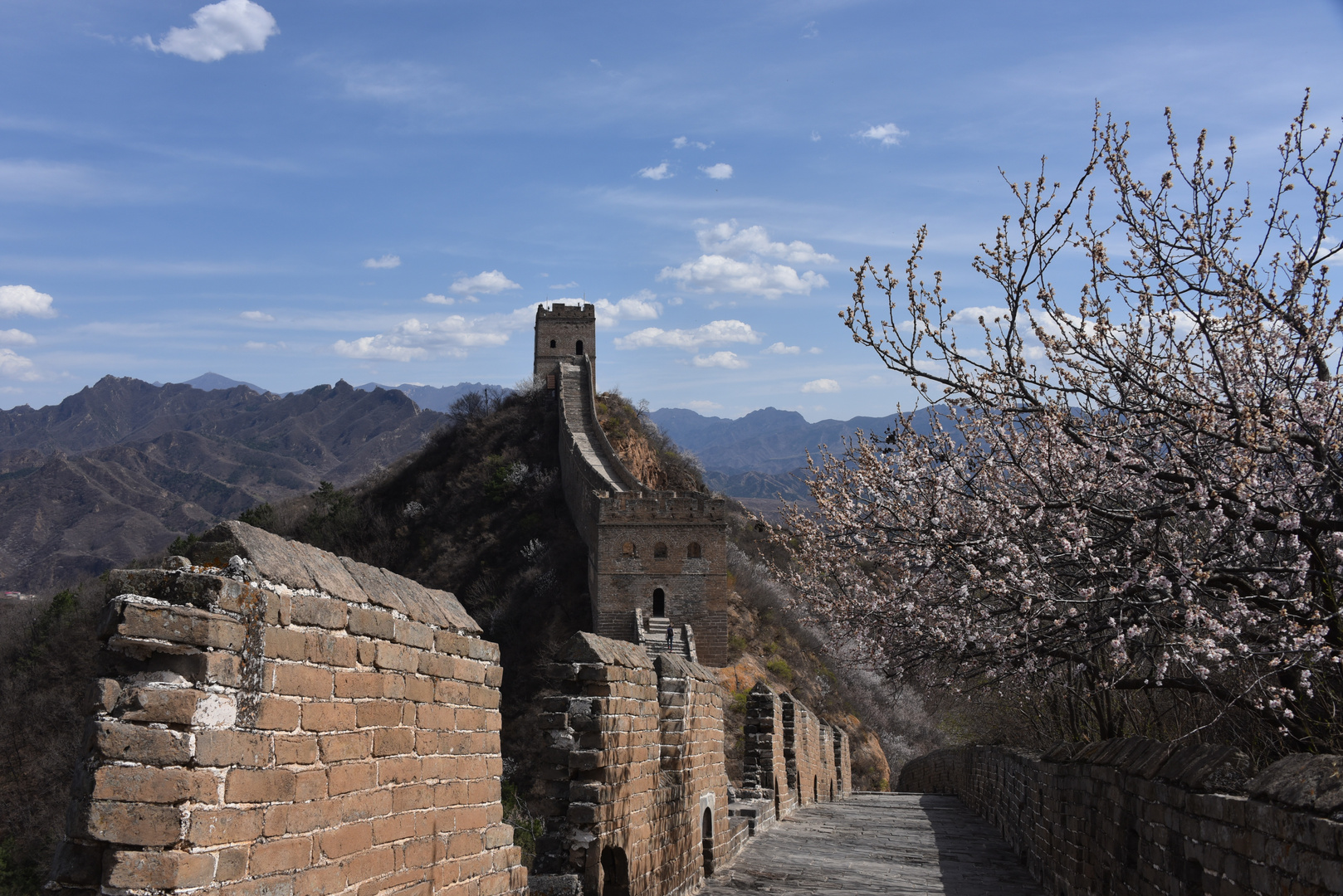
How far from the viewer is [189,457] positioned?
163625 mm

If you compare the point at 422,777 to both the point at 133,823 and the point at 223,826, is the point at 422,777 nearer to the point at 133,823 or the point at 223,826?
the point at 223,826

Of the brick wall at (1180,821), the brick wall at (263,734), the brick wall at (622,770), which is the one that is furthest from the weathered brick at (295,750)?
the brick wall at (622,770)

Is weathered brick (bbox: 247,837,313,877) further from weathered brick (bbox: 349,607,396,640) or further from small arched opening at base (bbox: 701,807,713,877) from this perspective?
small arched opening at base (bbox: 701,807,713,877)

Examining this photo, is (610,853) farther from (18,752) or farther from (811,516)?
(18,752)

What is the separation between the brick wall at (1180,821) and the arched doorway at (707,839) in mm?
2916

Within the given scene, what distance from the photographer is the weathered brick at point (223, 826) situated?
2.74 m

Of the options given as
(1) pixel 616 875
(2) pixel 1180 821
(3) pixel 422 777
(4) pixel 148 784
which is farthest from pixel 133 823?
(1) pixel 616 875

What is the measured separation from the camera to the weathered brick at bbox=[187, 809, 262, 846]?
108 inches

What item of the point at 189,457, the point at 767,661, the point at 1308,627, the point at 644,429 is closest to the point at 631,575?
the point at 767,661

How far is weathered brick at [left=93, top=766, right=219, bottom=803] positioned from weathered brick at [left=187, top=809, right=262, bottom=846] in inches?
2.0

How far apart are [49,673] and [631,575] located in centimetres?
2775

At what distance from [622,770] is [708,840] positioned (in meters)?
3.21

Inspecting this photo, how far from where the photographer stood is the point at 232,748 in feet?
9.45

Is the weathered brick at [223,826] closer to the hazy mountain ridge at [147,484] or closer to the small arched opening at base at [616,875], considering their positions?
the small arched opening at base at [616,875]
